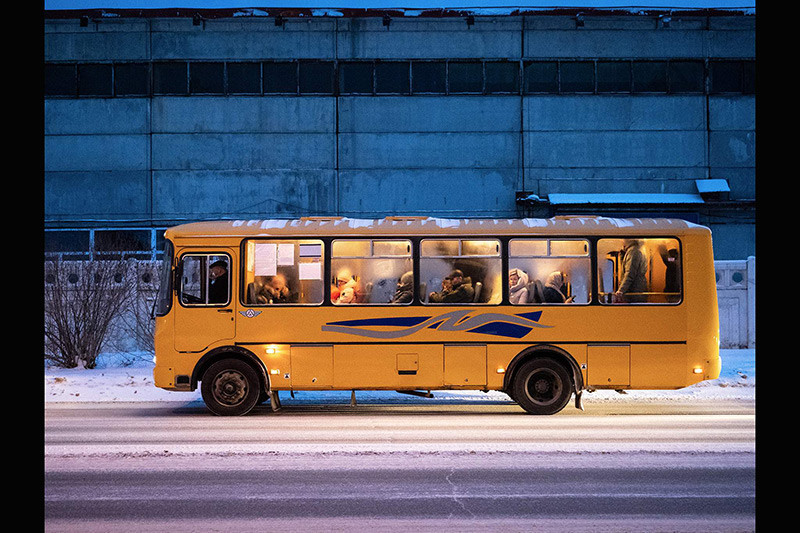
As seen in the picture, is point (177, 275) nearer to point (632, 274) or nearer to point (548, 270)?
point (548, 270)

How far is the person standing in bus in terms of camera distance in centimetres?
1274

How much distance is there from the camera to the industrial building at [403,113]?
30266 millimetres

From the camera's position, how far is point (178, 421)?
472 inches

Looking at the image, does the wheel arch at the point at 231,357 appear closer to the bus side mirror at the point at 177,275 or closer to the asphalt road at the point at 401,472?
the asphalt road at the point at 401,472

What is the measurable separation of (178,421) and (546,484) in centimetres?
642

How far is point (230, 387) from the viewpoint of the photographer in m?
12.6

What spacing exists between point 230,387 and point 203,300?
1434 millimetres

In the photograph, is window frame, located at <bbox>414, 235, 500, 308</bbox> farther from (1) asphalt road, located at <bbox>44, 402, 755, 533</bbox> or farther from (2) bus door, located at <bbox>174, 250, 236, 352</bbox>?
(2) bus door, located at <bbox>174, 250, 236, 352</bbox>

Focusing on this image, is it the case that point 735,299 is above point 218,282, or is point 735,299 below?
below

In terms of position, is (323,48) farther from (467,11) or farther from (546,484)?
(546,484)

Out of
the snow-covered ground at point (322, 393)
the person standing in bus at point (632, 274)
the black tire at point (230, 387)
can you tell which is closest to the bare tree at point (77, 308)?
the snow-covered ground at point (322, 393)

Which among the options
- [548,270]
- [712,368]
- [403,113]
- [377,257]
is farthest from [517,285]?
[403,113]

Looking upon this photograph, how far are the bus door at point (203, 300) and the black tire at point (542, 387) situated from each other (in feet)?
15.0

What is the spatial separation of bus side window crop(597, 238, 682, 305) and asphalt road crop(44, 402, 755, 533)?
185 centimetres
